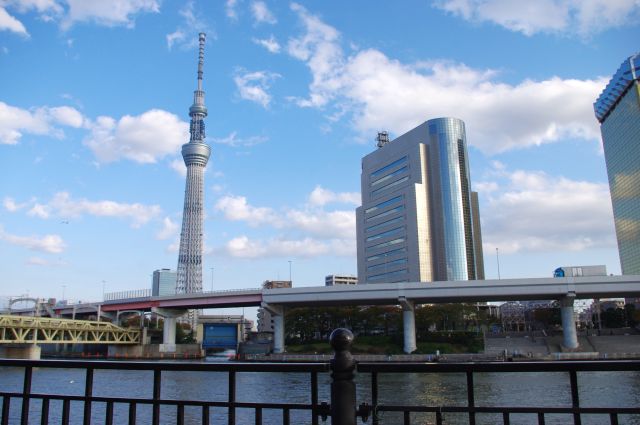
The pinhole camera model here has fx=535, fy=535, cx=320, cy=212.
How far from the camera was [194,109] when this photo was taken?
598 ft

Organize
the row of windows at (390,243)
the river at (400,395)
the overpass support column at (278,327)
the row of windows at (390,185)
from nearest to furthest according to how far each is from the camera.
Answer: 1. the river at (400,395)
2. the overpass support column at (278,327)
3. the row of windows at (390,243)
4. the row of windows at (390,185)

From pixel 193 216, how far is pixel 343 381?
165 metres

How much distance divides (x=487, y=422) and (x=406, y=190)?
113099 mm

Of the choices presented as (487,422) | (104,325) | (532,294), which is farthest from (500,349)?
(104,325)

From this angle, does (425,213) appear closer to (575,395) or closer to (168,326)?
(168,326)

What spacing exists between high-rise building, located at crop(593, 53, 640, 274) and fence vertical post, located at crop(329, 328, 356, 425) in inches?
5223

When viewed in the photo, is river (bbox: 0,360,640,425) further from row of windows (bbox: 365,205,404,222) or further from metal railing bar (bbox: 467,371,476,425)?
row of windows (bbox: 365,205,404,222)

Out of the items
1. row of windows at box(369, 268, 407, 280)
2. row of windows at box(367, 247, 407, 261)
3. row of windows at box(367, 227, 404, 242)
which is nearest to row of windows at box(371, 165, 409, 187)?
row of windows at box(367, 227, 404, 242)

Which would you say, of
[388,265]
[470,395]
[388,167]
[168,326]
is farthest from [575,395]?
[388,167]

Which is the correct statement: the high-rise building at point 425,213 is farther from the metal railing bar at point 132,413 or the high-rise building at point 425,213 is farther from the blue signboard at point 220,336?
the metal railing bar at point 132,413

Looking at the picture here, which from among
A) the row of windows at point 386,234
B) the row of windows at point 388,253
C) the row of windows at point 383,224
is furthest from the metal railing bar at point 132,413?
the row of windows at point 383,224

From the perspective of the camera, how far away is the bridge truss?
66.2m

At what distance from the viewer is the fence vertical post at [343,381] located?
369 cm

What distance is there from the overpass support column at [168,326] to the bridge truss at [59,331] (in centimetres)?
741
